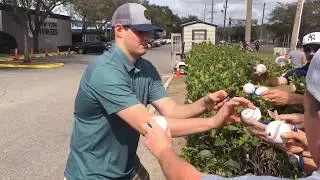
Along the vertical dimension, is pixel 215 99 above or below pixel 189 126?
above

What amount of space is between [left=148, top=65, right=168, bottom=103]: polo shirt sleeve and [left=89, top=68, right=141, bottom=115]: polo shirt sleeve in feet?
1.68

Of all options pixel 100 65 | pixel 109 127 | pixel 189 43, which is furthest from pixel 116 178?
pixel 189 43

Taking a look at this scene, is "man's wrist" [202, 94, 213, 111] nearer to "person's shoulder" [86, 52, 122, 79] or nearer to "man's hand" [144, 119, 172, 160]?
"person's shoulder" [86, 52, 122, 79]

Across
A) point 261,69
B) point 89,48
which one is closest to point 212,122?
point 261,69

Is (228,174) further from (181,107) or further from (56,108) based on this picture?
(56,108)

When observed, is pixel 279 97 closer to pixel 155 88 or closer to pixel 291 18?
pixel 155 88

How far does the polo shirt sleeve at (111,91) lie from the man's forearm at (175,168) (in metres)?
0.93

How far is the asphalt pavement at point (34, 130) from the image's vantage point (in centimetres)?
760

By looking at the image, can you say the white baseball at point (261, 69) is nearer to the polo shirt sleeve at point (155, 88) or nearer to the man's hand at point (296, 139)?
the polo shirt sleeve at point (155, 88)

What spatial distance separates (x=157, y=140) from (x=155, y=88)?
4.96 feet

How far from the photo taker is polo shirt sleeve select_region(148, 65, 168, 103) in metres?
3.52

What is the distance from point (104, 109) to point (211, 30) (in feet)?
113

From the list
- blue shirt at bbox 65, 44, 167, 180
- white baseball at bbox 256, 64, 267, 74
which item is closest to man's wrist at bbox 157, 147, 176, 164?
blue shirt at bbox 65, 44, 167, 180

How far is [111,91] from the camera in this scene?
9.68 feet
